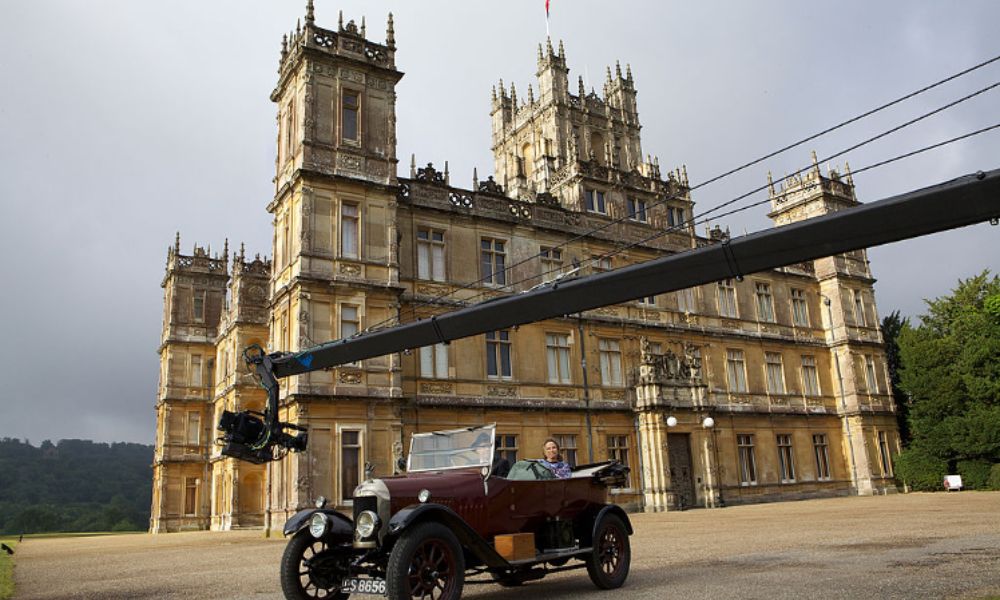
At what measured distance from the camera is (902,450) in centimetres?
3697

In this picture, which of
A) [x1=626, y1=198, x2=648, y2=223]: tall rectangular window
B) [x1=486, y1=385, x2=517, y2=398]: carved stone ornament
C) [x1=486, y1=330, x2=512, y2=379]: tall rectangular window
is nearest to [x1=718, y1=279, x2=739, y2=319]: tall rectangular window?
[x1=626, y1=198, x2=648, y2=223]: tall rectangular window

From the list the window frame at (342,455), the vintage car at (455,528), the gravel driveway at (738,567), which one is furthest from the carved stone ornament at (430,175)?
the vintage car at (455,528)

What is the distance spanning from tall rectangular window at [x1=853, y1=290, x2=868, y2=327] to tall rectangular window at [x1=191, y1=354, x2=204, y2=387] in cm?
3602

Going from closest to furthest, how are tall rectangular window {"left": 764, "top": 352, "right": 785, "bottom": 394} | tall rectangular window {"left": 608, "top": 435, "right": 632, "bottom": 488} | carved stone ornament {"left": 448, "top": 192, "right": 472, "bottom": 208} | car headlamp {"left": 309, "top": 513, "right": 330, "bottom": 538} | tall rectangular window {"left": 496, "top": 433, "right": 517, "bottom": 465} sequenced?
car headlamp {"left": 309, "top": 513, "right": 330, "bottom": 538} < tall rectangular window {"left": 496, "top": 433, "right": 517, "bottom": 465} < carved stone ornament {"left": 448, "top": 192, "right": 472, "bottom": 208} < tall rectangular window {"left": 608, "top": 435, "right": 632, "bottom": 488} < tall rectangular window {"left": 764, "top": 352, "right": 785, "bottom": 394}

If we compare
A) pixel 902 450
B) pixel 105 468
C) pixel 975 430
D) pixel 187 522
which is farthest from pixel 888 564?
pixel 105 468

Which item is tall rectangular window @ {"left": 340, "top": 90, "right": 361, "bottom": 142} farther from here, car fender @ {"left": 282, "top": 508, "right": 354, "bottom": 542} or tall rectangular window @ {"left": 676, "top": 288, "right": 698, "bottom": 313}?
car fender @ {"left": 282, "top": 508, "right": 354, "bottom": 542}

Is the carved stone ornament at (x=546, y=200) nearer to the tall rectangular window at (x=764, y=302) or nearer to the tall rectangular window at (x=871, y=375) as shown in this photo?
the tall rectangular window at (x=764, y=302)

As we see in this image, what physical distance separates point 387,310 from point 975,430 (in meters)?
27.7

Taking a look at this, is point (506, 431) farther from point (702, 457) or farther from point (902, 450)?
point (902, 450)

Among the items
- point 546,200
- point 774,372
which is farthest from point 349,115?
point 774,372

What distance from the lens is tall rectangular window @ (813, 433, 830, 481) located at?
35094mm

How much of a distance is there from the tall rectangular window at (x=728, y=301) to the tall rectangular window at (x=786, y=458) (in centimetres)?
607

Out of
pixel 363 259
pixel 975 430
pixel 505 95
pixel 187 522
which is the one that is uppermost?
pixel 505 95

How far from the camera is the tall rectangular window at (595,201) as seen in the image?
104 ft
